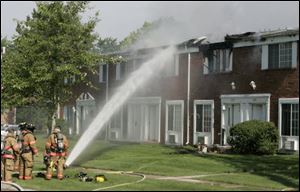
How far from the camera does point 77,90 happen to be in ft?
144

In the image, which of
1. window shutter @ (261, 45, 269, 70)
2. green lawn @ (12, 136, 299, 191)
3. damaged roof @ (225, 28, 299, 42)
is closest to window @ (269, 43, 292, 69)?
window shutter @ (261, 45, 269, 70)

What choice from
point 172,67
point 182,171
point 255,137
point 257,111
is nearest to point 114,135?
point 172,67

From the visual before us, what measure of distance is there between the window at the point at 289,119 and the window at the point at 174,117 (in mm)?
7585

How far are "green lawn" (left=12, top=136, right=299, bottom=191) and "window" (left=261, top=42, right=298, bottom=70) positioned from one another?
19.7 ft

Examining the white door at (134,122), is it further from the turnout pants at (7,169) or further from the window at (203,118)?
the turnout pants at (7,169)

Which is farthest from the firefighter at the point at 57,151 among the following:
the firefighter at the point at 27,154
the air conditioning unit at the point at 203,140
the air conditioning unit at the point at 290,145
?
the air conditioning unit at the point at 203,140

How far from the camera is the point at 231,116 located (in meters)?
29.5

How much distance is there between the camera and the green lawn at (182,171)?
47.4ft

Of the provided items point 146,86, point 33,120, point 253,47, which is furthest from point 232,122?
point 33,120

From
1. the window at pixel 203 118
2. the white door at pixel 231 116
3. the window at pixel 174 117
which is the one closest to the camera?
the white door at pixel 231 116

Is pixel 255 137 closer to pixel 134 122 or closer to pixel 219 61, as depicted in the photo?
pixel 219 61

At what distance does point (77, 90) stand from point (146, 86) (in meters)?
9.89

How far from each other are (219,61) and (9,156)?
16.3 meters

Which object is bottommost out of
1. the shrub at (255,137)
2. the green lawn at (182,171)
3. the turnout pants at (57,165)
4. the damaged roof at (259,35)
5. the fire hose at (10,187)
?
the fire hose at (10,187)
